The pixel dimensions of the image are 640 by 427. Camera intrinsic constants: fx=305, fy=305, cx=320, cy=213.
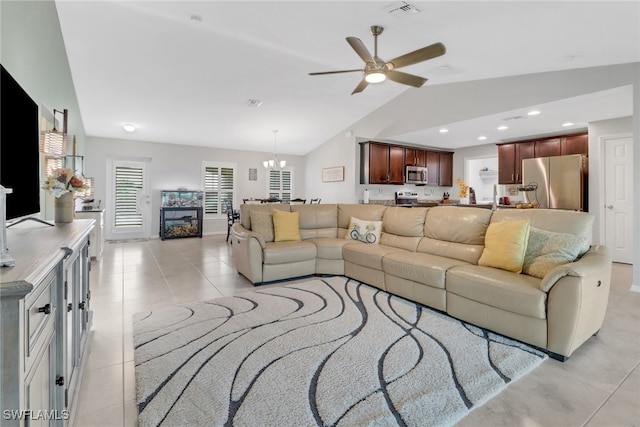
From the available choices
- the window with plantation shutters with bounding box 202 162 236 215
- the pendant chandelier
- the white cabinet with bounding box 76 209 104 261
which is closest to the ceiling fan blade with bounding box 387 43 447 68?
the pendant chandelier

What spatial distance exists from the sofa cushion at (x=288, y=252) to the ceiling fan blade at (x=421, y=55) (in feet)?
7.83

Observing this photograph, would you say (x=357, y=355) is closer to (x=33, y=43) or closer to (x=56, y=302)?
(x=56, y=302)

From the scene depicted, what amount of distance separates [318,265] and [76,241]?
3.01m

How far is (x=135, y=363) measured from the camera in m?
2.04

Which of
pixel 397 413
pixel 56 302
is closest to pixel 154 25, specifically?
pixel 56 302

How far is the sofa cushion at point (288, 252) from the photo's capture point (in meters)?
3.80

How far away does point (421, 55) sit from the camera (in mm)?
2930

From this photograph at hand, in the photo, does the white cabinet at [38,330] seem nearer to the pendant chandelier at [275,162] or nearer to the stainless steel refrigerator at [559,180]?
the pendant chandelier at [275,162]

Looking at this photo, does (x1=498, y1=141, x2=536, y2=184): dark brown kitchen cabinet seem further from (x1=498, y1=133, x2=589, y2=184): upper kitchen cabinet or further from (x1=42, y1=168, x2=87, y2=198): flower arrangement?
(x1=42, y1=168, x2=87, y2=198): flower arrangement

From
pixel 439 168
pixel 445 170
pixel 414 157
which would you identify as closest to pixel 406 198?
pixel 414 157

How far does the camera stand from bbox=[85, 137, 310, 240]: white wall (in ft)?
23.0

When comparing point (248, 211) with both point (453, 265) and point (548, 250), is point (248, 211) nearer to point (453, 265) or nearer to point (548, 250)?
point (453, 265)

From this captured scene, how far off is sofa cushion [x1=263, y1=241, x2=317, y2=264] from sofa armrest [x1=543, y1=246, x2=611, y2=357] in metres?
2.62

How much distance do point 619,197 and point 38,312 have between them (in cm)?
708
